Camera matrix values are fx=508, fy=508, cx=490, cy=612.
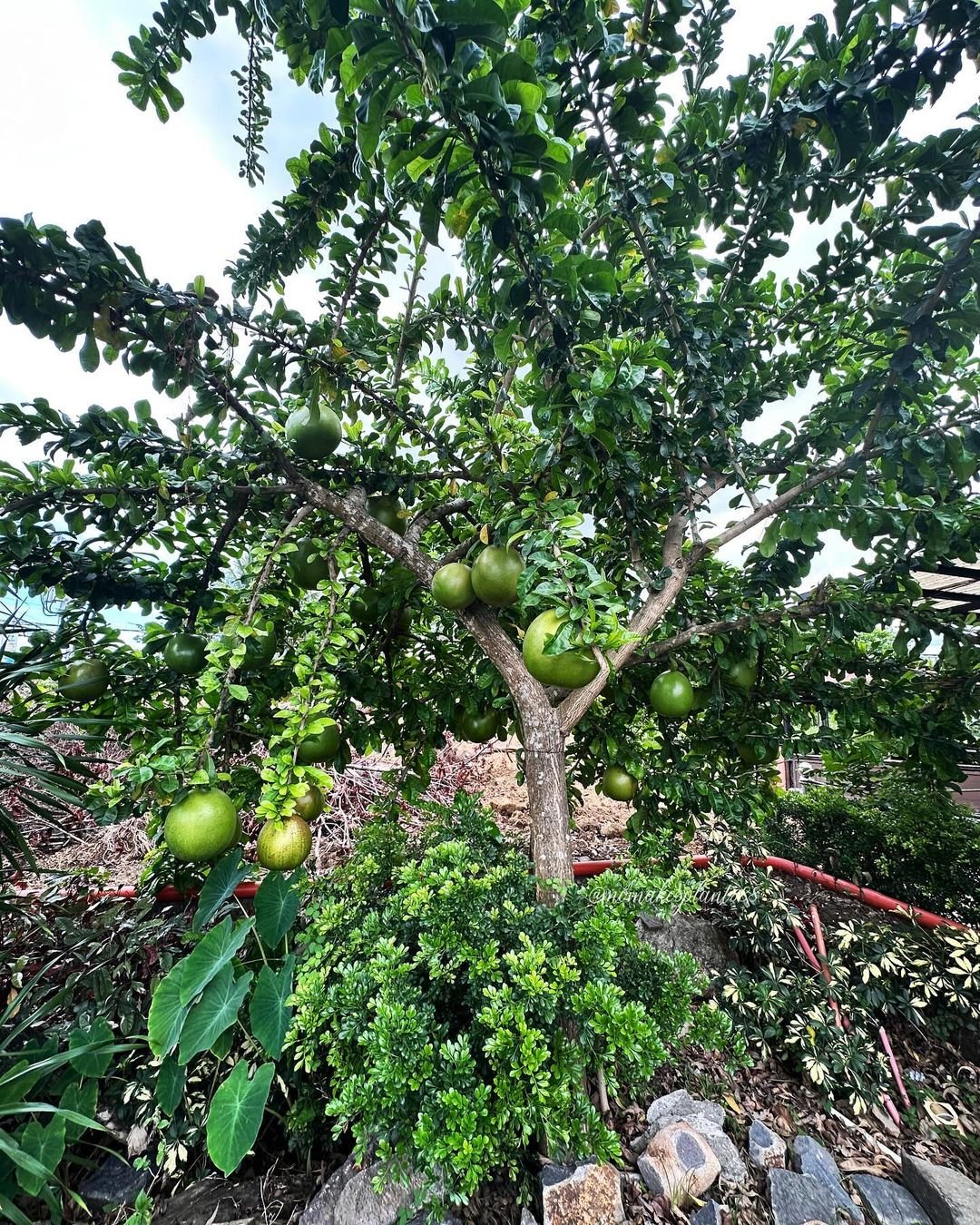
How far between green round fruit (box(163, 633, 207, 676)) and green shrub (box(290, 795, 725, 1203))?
755 millimetres

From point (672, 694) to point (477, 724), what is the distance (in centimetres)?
73

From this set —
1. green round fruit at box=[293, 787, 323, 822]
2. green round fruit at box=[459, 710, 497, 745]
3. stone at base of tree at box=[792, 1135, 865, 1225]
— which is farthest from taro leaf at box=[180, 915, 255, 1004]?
stone at base of tree at box=[792, 1135, 865, 1225]

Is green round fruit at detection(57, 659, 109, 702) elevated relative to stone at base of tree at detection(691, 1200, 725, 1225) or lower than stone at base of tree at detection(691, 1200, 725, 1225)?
elevated

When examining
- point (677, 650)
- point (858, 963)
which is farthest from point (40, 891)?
point (858, 963)

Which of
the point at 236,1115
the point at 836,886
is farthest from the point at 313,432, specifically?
the point at 836,886

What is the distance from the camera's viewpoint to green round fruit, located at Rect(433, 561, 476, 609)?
1403mm

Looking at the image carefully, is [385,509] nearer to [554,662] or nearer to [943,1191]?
[554,662]

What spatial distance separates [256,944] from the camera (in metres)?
1.78

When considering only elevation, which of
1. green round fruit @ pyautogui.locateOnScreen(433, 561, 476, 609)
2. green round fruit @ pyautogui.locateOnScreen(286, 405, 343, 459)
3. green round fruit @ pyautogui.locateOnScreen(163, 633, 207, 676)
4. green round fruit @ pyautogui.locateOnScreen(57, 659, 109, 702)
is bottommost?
green round fruit @ pyautogui.locateOnScreen(57, 659, 109, 702)

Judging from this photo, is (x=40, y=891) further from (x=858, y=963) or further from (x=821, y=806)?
(x=821, y=806)

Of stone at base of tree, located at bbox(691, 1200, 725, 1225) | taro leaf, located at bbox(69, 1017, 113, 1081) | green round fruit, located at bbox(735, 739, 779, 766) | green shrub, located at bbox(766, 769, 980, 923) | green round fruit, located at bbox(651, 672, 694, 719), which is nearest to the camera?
stone at base of tree, located at bbox(691, 1200, 725, 1225)

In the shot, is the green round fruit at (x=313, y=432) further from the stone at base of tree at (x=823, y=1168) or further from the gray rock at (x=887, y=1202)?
the gray rock at (x=887, y=1202)

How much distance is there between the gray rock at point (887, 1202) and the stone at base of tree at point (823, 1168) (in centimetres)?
4

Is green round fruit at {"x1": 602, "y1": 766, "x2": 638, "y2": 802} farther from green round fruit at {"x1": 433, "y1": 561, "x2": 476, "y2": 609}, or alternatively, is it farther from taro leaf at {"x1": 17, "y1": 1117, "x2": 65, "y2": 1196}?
taro leaf at {"x1": 17, "y1": 1117, "x2": 65, "y2": 1196}
